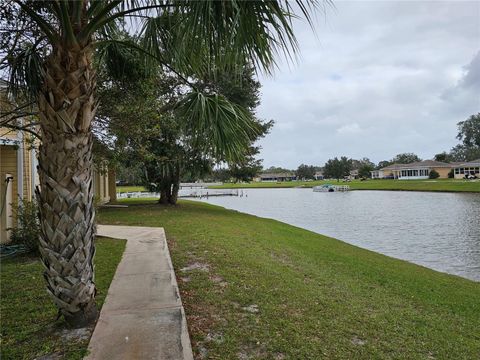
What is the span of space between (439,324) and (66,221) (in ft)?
14.7

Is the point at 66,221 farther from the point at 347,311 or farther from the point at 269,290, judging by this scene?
the point at 347,311

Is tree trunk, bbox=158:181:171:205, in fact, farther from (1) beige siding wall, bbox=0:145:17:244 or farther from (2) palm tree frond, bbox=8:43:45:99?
(2) palm tree frond, bbox=8:43:45:99

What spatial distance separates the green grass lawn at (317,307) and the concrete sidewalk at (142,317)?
20 cm

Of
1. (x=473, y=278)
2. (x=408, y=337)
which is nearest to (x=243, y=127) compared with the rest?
(x=408, y=337)

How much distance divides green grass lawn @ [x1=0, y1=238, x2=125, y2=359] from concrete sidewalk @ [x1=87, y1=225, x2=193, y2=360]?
0.18m

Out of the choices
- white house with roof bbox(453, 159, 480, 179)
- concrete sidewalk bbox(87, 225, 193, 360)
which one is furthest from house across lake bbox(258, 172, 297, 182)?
concrete sidewalk bbox(87, 225, 193, 360)

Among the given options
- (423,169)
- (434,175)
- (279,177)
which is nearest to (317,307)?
(434,175)

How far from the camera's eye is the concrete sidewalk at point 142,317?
3.29 m

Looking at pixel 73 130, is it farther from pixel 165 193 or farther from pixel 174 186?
pixel 165 193

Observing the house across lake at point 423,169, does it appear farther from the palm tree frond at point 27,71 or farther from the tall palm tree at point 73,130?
the tall palm tree at point 73,130

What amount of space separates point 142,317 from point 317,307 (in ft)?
7.07

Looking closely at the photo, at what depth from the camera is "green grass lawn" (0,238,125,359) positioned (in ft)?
11.2

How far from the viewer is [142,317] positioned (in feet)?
13.3

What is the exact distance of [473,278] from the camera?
900cm
